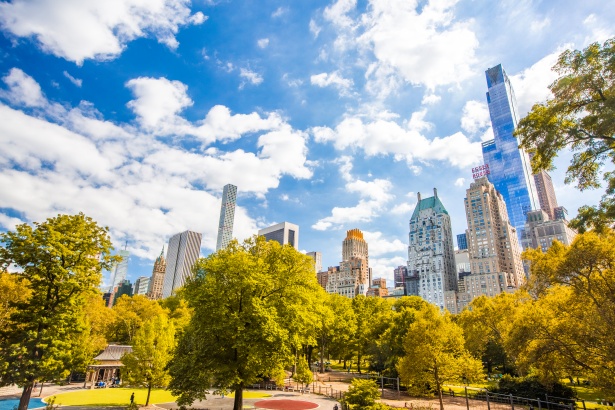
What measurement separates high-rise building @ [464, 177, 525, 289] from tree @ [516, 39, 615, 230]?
185 meters

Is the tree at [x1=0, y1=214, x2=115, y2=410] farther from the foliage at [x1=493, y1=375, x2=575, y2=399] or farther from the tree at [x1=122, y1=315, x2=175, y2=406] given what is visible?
the foliage at [x1=493, y1=375, x2=575, y2=399]

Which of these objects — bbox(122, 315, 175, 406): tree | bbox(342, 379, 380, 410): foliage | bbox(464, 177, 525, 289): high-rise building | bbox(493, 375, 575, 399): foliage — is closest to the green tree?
bbox(342, 379, 380, 410): foliage

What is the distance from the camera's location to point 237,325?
2525 cm

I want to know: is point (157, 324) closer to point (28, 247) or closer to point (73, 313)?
point (73, 313)

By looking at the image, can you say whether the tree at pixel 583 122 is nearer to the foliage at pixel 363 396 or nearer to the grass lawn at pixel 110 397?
the foliage at pixel 363 396

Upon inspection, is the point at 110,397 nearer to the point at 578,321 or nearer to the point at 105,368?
the point at 105,368

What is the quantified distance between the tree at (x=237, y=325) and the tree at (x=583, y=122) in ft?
62.7

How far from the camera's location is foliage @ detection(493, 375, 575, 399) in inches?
1291

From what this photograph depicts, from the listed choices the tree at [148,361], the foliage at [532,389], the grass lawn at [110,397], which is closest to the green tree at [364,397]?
the tree at [148,361]

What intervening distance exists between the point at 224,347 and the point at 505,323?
4201 centimetres

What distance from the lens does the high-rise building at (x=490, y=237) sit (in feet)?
595

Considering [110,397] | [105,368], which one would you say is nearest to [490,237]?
[105,368]

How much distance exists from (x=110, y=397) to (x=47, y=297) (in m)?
22.3

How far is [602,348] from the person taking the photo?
20.6 meters
